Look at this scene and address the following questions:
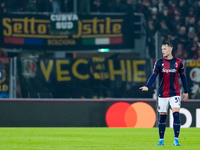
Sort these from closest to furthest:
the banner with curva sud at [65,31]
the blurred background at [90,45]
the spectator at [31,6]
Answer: the blurred background at [90,45] → the banner with curva sud at [65,31] → the spectator at [31,6]

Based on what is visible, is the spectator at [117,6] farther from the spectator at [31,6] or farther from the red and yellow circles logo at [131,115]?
the red and yellow circles logo at [131,115]

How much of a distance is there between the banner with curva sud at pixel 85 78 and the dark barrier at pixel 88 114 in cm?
32

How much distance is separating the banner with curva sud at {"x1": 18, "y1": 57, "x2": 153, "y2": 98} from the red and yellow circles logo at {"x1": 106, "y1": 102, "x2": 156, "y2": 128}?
1.30ft

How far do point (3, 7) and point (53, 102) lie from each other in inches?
171

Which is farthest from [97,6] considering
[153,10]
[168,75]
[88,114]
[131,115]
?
[168,75]

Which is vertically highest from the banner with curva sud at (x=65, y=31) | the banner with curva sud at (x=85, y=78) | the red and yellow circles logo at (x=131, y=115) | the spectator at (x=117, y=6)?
the spectator at (x=117, y=6)

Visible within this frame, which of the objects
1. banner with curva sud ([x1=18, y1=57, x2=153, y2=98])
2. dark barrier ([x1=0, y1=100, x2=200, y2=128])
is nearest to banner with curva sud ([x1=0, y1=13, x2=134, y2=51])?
banner with curva sud ([x1=18, y1=57, x2=153, y2=98])

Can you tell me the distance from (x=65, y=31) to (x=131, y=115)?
3.96 m

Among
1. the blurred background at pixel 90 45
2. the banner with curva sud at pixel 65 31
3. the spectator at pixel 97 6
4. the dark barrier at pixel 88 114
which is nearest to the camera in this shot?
the blurred background at pixel 90 45

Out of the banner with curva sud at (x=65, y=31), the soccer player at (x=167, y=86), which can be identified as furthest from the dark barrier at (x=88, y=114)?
the soccer player at (x=167, y=86)

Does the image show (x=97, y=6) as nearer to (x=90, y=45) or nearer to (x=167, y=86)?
(x=90, y=45)

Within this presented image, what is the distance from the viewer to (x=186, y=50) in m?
17.3

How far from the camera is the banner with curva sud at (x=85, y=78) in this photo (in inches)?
627

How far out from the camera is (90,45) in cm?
1817
